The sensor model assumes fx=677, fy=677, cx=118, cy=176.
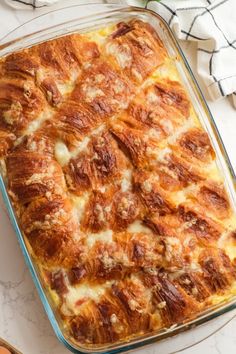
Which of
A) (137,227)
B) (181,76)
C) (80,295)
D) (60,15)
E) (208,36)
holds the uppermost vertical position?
(60,15)

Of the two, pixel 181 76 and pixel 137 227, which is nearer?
pixel 137 227

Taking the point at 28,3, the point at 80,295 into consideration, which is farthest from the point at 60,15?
the point at 80,295

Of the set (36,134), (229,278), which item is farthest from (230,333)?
(36,134)

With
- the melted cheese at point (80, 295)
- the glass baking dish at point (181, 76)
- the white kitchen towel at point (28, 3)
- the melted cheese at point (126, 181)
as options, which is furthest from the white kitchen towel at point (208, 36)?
the melted cheese at point (80, 295)

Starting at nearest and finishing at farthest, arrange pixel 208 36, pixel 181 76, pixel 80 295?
pixel 80 295, pixel 181 76, pixel 208 36

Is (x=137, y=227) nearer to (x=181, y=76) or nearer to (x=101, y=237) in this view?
(x=101, y=237)

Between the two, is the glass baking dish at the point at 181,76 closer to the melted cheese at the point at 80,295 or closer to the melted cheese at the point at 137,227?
the melted cheese at the point at 80,295

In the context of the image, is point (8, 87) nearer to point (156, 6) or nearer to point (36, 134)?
point (36, 134)

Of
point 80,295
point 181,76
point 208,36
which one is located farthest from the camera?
point 208,36
